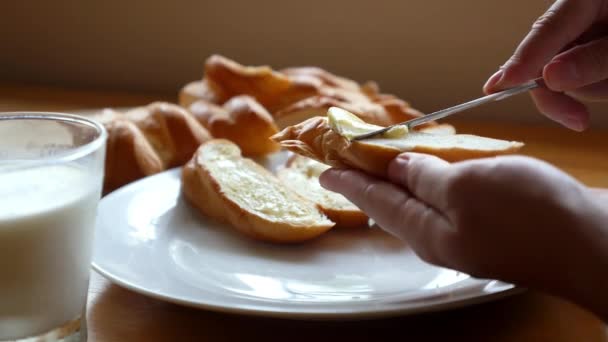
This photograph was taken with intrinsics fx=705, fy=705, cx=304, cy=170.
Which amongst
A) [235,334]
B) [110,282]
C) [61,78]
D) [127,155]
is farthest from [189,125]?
[61,78]

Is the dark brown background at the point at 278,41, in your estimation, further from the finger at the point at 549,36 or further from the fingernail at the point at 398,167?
the fingernail at the point at 398,167

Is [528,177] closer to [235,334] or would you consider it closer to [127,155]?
[235,334]

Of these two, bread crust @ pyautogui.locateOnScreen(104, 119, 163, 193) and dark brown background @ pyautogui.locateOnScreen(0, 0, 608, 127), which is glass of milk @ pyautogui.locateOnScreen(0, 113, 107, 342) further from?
dark brown background @ pyautogui.locateOnScreen(0, 0, 608, 127)

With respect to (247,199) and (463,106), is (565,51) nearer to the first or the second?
(463,106)

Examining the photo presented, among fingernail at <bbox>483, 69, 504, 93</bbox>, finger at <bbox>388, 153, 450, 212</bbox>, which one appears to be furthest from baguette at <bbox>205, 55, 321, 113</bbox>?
finger at <bbox>388, 153, 450, 212</bbox>

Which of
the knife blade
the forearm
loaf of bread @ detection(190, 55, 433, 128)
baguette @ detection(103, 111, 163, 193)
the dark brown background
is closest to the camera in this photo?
the forearm

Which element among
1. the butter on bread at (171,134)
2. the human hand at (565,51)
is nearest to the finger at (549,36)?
the human hand at (565,51)

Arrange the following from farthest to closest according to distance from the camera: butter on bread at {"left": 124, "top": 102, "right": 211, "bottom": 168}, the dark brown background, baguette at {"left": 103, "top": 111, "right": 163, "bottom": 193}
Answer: the dark brown background < butter on bread at {"left": 124, "top": 102, "right": 211, "bottom": 168} < baguette at {"left": 103, "top": 111, "right": 163, "bottom": 193}
